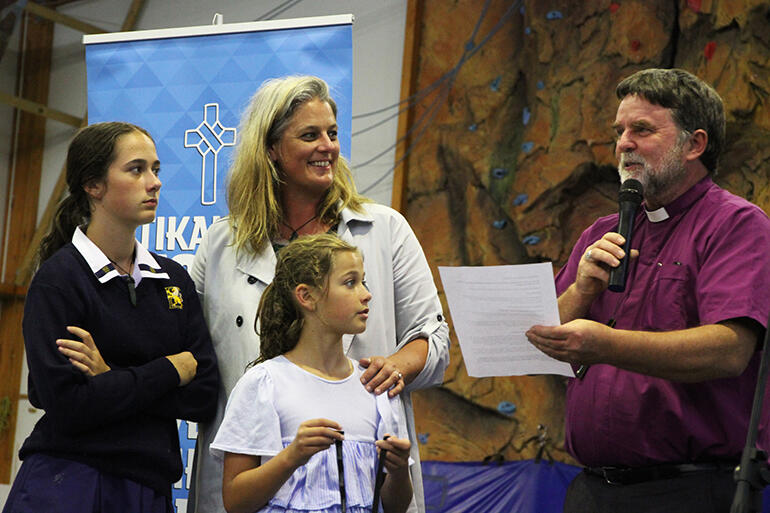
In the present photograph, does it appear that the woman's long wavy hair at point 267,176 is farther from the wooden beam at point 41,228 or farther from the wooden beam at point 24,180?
the wooden beam at point 24,180

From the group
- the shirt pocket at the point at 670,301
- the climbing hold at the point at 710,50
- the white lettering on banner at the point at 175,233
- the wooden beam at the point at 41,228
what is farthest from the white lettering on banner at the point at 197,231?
the wooden beam at the point at 41,228

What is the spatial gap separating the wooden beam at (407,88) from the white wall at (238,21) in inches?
4.2

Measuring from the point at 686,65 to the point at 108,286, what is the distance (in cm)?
336

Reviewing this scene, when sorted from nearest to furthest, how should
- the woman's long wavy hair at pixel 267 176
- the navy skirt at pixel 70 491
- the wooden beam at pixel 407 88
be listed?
the navy skirt at pixel 70 491 < the woman's long wavy hair at pixel 267 176 < the wooden beam at pixel 407 88

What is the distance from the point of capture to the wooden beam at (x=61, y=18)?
21.5 feet

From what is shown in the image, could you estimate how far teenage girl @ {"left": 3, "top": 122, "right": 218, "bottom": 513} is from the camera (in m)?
1.98

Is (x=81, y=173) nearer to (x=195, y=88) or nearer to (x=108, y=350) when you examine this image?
(x=108, y=350)

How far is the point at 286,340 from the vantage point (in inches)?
83.2

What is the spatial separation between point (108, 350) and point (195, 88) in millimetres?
1451

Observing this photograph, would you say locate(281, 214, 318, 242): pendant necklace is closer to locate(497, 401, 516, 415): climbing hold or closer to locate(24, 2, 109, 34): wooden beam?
locate(497, 401, 516, 415): climbing hold

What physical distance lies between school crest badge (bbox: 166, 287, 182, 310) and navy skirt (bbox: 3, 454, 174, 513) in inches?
16.7

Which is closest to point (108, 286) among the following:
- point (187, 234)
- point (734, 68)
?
point (187, 234)

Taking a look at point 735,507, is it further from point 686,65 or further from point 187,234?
point 686,65

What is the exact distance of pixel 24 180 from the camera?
22.5 feet
